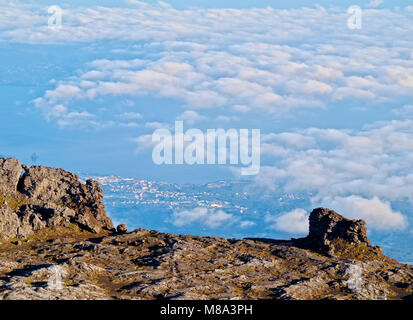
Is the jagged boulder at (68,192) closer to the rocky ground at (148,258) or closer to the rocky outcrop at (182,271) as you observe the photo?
the rocky ground at (148,258)

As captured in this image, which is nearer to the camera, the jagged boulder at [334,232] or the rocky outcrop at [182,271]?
the rocky outcrop at [182,271]

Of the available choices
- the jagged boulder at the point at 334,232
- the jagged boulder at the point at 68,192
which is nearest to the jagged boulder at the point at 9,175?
the jagged boulder at the point at 68,192

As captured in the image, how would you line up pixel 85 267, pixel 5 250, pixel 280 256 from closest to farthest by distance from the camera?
pixel 85 267
pixel 5 250
pixel 280 256

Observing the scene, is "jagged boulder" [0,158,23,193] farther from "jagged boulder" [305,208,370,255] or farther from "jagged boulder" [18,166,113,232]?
"jagged boulder" [305,208,370,255]

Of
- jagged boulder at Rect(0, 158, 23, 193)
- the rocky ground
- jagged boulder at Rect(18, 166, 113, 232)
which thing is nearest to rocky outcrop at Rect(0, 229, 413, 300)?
the rocky ground
